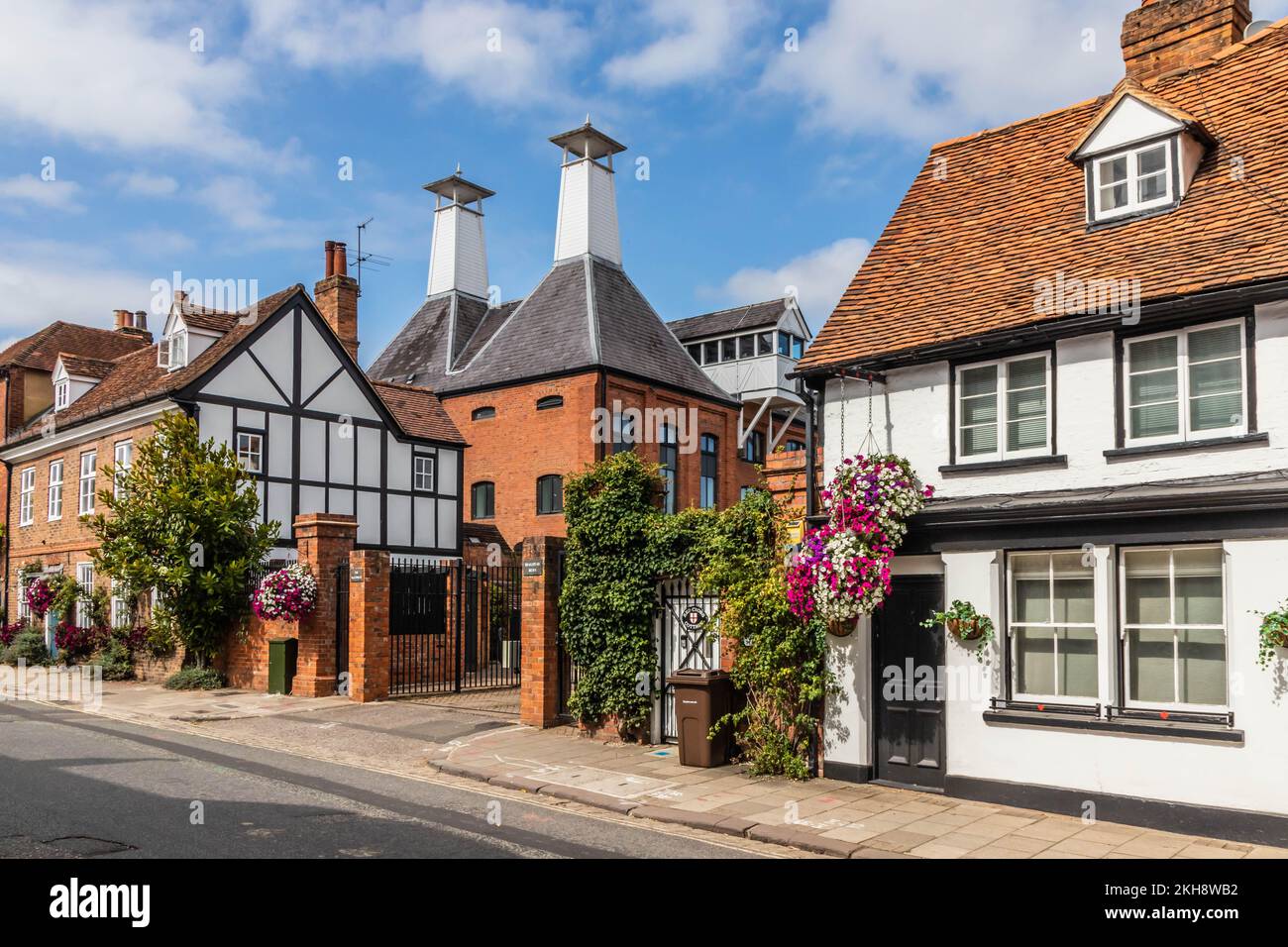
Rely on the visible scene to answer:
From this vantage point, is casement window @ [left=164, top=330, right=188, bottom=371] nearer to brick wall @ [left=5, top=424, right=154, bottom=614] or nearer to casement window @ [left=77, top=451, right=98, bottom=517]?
brick wall @ [left=5, top=424, right=154, bottom=614]

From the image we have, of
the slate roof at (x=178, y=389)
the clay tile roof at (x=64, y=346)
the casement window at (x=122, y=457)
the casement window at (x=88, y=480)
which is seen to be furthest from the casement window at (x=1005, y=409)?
the clay tile roof at (x=64, y=346)

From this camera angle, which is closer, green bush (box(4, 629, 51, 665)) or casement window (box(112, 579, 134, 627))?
casement window (box(112, 579, 134, 627))

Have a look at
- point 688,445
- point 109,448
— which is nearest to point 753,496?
point 109,448

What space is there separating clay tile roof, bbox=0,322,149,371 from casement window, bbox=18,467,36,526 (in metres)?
4.22

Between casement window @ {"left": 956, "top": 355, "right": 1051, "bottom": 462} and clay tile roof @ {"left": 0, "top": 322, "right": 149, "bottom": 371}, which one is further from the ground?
clay tile roof @ {"left": 0, "top": 322, "right": 149, "bottom": 371}

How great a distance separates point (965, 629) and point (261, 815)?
23.0ft

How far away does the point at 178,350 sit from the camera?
26328mm

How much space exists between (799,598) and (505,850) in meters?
4.46

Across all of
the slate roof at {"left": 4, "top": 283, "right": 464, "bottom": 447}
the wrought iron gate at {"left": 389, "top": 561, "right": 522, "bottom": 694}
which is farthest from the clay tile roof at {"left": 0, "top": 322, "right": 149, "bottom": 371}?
the wrought iron gate at {"left": 389, "top": 561, "right": 522, "bottom": 694}

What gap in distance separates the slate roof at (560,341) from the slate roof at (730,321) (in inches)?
101

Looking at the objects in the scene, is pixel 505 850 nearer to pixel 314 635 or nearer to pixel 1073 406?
pixel 1073 406

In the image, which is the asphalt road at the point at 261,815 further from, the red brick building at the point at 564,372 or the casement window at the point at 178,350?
the red brick building at the point at 564,372

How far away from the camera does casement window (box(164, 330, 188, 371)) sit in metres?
26.0

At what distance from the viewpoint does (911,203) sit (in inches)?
575
